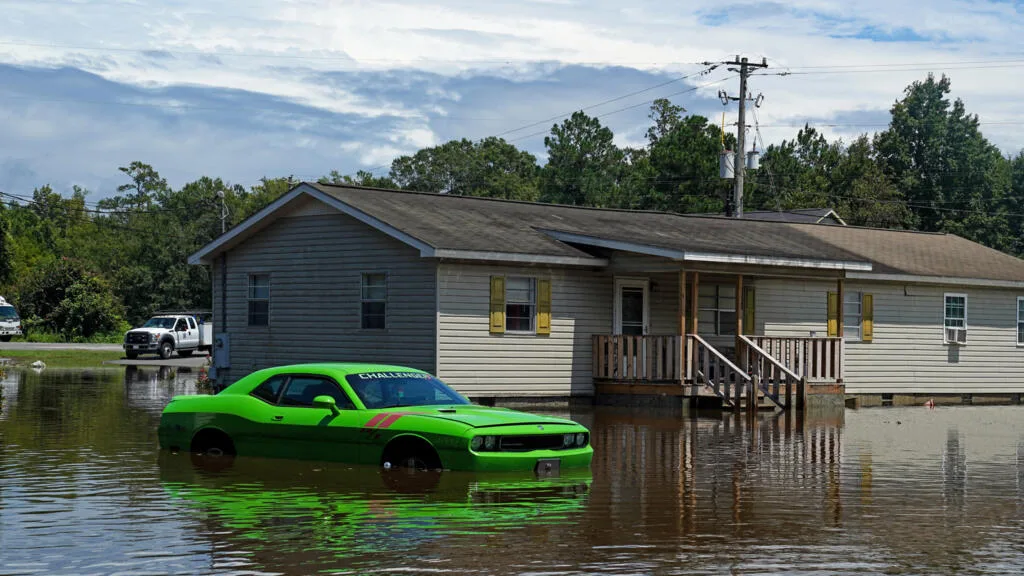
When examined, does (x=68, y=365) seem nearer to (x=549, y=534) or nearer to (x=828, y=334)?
(x=828, y=334)

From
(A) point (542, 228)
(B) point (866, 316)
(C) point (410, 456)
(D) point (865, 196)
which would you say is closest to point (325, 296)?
(A) point (542, 228)

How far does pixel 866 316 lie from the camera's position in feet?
109

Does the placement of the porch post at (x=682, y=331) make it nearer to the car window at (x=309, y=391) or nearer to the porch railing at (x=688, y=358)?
the porch railing at (x=688, y=358)

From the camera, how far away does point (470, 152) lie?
4203 inches

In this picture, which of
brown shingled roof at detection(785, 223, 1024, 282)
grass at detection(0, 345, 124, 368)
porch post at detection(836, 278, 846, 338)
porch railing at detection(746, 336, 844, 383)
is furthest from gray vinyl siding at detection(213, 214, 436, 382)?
grass at detection(0, 345, 124, 368)

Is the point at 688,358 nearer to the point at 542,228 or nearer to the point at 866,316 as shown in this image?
the point at 542,228

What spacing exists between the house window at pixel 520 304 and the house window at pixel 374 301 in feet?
8.14

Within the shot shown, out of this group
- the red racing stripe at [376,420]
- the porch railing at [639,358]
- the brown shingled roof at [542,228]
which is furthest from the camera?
the porch railing at [639,358]

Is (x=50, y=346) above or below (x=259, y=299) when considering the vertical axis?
below

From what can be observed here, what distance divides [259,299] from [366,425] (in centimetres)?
1687

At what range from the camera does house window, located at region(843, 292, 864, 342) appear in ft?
109

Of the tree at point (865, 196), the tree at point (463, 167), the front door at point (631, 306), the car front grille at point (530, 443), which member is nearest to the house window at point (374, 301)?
the front door at point (631, 306)

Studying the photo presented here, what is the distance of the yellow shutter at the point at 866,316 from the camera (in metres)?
33.3

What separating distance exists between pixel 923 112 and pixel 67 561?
8988 centimetres
